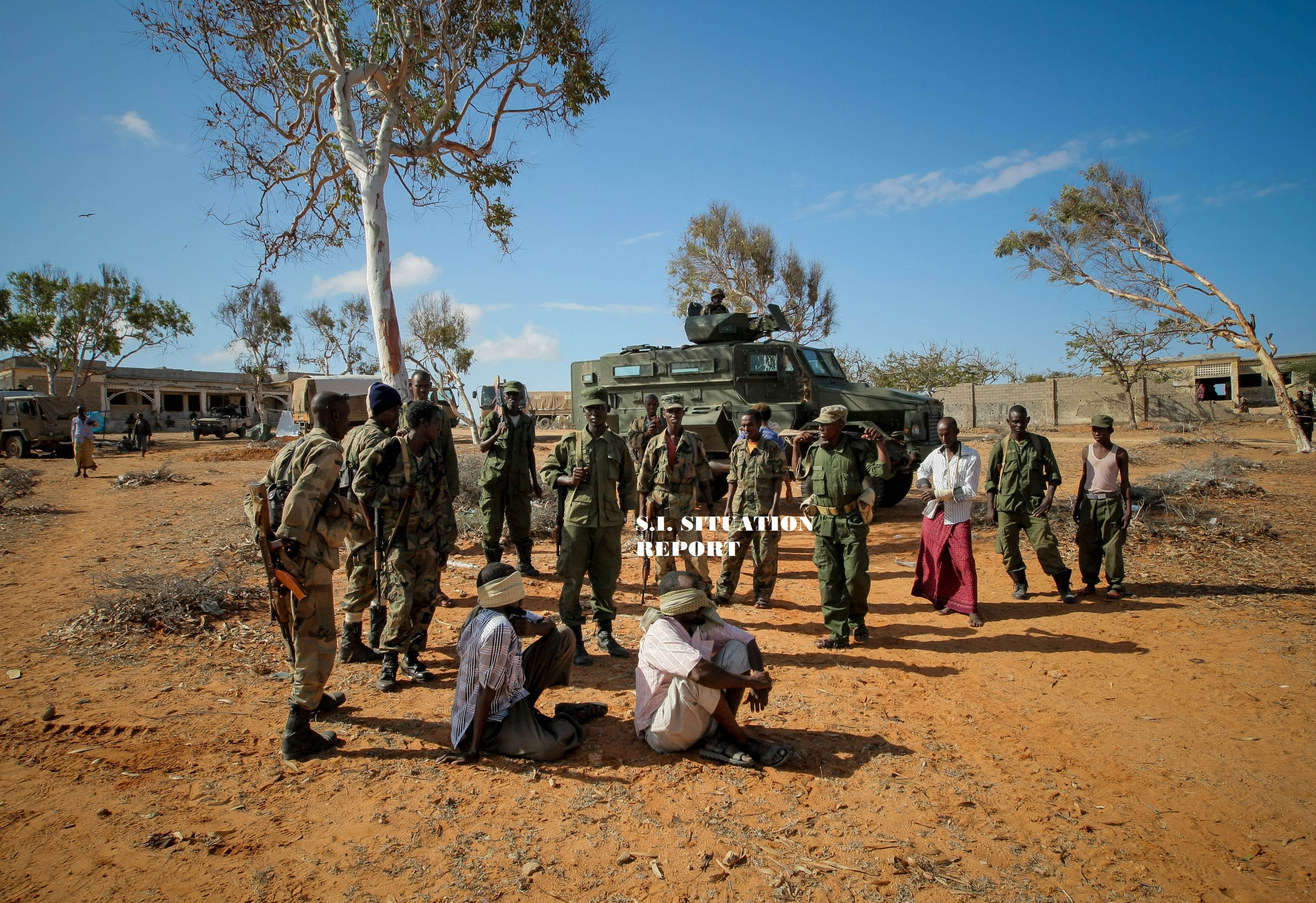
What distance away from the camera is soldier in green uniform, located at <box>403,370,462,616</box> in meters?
4.40

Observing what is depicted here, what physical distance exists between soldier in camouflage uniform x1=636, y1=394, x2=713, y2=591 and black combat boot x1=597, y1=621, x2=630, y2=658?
40.1 inches

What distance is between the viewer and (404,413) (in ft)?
14.9

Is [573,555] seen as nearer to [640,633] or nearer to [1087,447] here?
[640,633]

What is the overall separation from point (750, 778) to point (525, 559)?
3.91m

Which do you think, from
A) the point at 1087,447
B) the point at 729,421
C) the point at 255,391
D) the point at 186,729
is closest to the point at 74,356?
the point at 255,391

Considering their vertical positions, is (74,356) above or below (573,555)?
above

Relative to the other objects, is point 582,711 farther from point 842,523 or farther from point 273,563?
point 842,523

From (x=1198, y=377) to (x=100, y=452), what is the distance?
138 feet

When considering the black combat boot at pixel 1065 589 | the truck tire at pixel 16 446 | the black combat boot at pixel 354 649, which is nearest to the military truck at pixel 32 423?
the truck tire at pixel 16 446

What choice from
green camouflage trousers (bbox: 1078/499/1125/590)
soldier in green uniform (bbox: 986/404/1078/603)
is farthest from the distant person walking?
green camouflage trousers (bbox: 1078/499/1125/590)

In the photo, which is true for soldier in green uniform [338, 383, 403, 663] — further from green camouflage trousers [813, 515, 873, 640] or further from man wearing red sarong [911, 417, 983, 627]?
man wearing red sarong [911, 417, 983, 627]

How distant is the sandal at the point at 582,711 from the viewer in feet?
11.9

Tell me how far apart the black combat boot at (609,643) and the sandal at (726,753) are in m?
1.51

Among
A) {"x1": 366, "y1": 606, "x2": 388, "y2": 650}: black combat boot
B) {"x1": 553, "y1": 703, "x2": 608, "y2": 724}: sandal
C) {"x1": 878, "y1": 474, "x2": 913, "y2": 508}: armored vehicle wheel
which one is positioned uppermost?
{"x1": 878, "y1": 474, "x2": 913, "y2": 508}: armored vehicle wheel
